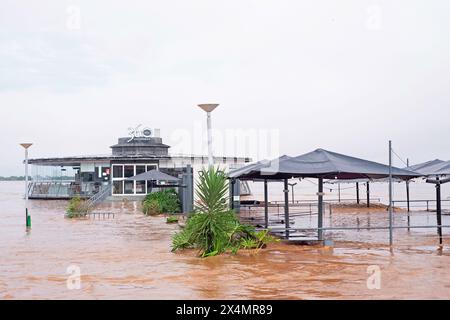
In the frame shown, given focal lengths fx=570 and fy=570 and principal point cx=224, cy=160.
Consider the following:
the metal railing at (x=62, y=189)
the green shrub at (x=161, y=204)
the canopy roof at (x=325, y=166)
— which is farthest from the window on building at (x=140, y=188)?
the canopy roof at (x=325, y=166)

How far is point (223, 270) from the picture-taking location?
1072cm

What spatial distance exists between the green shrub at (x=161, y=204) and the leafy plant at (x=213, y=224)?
1400cm

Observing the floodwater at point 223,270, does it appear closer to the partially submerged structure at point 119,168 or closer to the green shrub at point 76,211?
the green shrub at point 76,211

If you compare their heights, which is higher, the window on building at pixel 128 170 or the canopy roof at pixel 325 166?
the window on building at pixel 128 170

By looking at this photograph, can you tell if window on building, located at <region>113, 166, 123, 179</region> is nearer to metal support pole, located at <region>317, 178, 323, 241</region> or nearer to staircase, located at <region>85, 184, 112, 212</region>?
staircase, located at <region>85, 184, 112, 212</region>

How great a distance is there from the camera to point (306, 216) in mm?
25922

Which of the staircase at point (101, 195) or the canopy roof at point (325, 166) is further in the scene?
the staircase at point (101, 195)

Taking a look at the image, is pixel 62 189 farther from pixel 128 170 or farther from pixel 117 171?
pixel 128 170

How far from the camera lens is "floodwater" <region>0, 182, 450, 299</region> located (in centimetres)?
876

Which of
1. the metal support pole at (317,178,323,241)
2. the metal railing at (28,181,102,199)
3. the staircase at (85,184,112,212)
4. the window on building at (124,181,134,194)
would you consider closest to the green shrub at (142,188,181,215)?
the staircase at (85,184,112,212)

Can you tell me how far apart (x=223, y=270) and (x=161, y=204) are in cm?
1708

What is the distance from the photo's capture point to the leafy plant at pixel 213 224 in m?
12.6

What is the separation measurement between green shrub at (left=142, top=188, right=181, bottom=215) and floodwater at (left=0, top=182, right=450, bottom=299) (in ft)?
32.3
